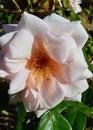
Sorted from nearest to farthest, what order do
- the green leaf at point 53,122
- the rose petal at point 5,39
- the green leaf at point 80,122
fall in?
the rose petal at point 5,39 → the green leaf at point 53,122 → the green leaf at point 80,122

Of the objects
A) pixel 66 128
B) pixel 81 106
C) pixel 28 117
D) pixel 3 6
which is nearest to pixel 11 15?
pixel 3 6

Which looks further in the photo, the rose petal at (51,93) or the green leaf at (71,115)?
the green leaf at (71,115)

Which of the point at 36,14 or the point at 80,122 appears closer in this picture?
the point at 80,122

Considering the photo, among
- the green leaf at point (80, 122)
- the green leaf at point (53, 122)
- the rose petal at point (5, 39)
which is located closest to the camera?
the rose petal at point (5, 39)

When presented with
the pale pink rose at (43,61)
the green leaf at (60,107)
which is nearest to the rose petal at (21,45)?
the pale pink rose at (43,61)

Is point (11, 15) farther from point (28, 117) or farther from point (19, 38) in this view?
point (19, 38)

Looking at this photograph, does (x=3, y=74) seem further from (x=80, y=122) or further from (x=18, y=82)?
(x=80, y=122)

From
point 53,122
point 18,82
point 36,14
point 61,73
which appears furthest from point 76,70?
point 36,14

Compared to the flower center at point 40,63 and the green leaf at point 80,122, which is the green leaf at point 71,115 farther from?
the flower center at point 40,63
